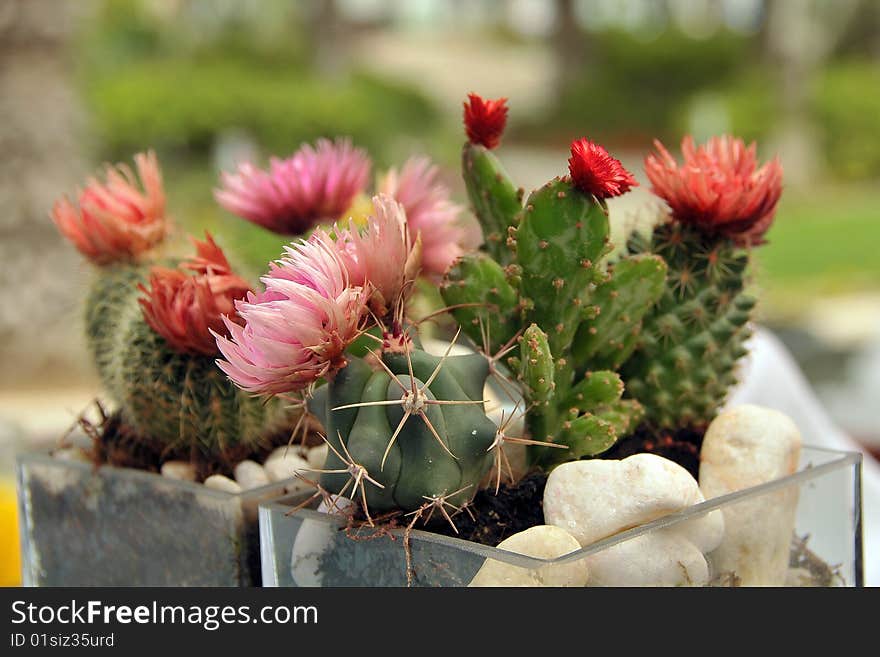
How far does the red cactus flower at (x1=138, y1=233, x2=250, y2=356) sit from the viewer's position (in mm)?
930

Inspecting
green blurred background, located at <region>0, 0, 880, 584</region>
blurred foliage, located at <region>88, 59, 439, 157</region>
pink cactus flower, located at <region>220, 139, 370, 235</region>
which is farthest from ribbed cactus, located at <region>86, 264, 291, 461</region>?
blurred foliage, located at <region>88, 59, 439, 157</region>

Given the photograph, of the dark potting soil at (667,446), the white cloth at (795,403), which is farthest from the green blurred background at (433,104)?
the dark potting soil at (667,446)

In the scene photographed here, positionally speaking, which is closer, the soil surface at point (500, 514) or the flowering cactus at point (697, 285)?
the soil surface at point (500, 514)

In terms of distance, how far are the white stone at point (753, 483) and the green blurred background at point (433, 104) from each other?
206cm

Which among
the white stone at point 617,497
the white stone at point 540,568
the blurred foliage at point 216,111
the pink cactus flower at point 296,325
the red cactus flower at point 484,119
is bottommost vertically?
the white stone at point 540,568

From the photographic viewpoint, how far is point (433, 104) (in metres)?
14.0

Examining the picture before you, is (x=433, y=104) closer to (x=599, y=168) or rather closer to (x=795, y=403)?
(x=795, y=403)

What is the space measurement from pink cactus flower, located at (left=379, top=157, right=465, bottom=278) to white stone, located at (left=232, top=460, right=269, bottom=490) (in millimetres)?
233

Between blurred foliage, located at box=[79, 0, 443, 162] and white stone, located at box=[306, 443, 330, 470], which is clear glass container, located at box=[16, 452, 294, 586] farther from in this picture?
blurred foliage, located at box=[79, 0, 443, 162]

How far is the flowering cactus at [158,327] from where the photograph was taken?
3.15ft

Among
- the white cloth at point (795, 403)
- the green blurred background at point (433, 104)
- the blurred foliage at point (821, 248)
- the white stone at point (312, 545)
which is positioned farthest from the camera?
the blurred foliage at point (821, 248)

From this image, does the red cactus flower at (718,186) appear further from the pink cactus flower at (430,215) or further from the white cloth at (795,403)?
the white cloth at (795,403)

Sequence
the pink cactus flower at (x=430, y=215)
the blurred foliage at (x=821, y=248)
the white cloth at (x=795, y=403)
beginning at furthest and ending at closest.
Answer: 1. the blurred foliage at (x=821, y=248)
2. the white cloth at (x=795, y=403)
3. the pink cactus flower at (x=430, y=215)
